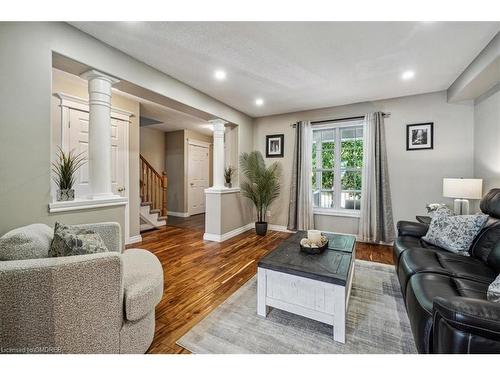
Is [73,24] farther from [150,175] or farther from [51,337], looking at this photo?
[150,175]

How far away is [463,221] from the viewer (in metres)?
2.10

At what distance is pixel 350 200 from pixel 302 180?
37.5 inches

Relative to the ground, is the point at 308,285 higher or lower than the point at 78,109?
lower

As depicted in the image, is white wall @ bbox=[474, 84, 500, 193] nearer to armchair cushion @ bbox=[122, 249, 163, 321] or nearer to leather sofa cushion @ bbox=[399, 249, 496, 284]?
leather sofa cushion @ bbox=[399, 249, 496, 284]

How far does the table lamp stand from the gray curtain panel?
0.90 meters

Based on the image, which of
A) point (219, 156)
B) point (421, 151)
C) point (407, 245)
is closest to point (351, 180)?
point (421, 151)

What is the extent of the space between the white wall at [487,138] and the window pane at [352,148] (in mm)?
1500

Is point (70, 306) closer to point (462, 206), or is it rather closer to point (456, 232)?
point (456, 232)

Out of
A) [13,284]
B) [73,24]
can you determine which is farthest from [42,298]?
[73,24]

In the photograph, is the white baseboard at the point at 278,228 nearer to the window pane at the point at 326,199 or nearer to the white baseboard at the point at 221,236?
the white baseboard at the point at 221,236

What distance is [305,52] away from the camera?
96.4 inches

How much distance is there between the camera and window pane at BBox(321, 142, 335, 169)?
4.39 meters

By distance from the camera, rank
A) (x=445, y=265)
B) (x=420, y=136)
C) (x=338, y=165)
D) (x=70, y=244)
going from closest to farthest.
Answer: (x=70, y=244) → (x=445, y=265) → (x=420, y=136) → (x=338, y=165)

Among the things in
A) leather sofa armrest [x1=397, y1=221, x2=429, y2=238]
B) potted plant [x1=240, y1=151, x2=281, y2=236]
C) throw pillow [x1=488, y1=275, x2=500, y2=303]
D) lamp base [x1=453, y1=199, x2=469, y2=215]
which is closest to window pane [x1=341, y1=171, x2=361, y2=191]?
potted plant [x1=240, y1=151, x2=281, y2=236]
